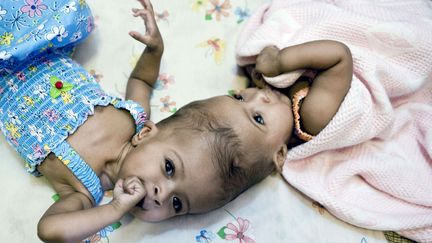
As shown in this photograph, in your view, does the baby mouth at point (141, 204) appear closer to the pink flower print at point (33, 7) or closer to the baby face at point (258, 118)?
the baby face at point (258, 118)

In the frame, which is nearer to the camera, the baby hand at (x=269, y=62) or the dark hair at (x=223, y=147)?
the dark hair at (x=223, y=147)

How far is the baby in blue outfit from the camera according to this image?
0.88m

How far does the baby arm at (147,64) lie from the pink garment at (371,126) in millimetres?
235

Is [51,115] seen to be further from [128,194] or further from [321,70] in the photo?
[321,70]

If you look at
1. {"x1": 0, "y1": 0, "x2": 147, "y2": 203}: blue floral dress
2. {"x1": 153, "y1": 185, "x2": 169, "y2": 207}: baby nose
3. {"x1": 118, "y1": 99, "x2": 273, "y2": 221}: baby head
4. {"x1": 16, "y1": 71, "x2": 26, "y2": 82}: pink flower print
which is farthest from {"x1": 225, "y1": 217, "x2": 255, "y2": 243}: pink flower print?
{"x1": 16, "y1": 71, "x2": 26, "y2": 82}: pink flower print

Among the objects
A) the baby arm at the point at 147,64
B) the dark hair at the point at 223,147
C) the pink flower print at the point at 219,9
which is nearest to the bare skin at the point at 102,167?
the baby arm at the point at 147,64

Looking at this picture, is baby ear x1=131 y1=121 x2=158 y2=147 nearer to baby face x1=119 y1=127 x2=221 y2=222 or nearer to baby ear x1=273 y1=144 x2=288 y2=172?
baby face x1=119 y1=127 x2=221 y2=222

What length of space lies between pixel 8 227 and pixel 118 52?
0.54 meters

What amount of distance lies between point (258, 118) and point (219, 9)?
468 millimetres

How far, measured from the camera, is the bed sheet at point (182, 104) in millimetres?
976

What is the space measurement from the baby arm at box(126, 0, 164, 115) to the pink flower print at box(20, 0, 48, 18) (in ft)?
0.75

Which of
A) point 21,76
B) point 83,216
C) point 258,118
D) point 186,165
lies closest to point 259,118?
point 258,118

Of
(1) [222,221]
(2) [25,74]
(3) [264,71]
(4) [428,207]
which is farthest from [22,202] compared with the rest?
(4) [428,207]

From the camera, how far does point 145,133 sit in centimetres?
96
